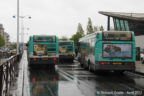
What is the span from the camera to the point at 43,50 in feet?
66.5

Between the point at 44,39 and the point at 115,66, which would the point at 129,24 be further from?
the point at 115,66

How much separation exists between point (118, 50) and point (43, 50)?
712cm

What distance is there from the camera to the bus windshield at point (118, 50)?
50.0ft

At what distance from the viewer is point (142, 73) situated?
1608cm

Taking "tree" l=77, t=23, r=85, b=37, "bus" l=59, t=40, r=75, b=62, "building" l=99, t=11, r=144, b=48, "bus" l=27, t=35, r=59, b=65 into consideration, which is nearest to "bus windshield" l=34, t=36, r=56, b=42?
"bus" l=27, t=35, r=59, b=65

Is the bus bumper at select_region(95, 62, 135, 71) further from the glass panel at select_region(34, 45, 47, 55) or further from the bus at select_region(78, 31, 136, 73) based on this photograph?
the glass panel at select_region(34, 45, 47, 55)

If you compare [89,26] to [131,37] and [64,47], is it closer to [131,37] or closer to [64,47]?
[64,47]

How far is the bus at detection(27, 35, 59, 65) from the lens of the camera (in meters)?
20.0

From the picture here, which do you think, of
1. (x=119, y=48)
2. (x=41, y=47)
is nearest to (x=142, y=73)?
(x=119, y=48)

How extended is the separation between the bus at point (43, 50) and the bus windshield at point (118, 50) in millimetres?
6063

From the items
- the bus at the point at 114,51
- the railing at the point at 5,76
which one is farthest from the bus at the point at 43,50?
the railing at the point at 5,76

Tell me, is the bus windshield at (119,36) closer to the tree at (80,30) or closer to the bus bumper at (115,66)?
the bus bumper at (115,66)

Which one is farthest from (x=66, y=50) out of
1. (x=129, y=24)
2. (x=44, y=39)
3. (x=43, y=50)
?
(x=129, y=24)

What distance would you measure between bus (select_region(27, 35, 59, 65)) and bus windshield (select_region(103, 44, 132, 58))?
6.06 m
